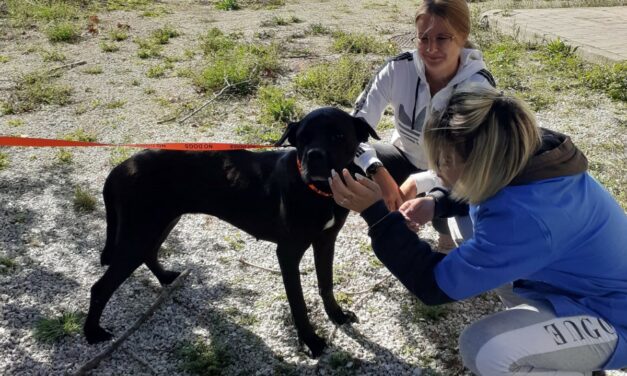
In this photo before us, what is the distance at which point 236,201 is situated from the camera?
2.89 meters

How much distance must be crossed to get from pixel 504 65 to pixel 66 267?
595 centimetres

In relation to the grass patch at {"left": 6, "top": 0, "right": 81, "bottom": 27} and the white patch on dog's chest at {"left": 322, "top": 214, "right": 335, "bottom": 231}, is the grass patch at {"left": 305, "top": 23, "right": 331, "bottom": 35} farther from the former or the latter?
the white patch on dog's chest at {"left": 322, "top": 214, "right": 335, "bottom": 231}

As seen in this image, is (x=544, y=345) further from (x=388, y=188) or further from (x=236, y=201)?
(x=236, y=201)

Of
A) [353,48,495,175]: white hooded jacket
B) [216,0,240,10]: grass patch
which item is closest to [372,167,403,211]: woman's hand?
[353,48,495,175]: white hooded jacket

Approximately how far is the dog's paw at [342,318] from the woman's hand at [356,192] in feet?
3.57

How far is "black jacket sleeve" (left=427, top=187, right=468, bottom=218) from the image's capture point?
9.23ft

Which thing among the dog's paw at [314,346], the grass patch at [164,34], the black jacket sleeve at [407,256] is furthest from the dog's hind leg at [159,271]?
the grass patch at [164,34]

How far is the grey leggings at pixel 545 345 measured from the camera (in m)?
2.09

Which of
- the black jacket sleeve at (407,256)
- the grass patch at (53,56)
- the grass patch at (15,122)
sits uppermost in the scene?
the black jacket sleeve at (407,256)

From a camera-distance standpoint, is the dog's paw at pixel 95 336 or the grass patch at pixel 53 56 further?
the grass patch at pixel 53 56

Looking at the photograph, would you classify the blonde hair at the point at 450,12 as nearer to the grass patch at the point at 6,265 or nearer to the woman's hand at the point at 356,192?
the woman's hand at the point at 356,192

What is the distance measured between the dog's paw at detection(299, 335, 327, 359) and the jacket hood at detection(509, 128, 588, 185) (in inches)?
57.2

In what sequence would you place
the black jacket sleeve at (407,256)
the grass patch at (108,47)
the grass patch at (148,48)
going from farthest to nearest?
the grass patch at (108,47), the grass patch at (148,48), the black jacket sleeve at (407,256)

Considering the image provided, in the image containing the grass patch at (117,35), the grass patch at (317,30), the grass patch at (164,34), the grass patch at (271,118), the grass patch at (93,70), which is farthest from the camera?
the grass patch at (317,30)
